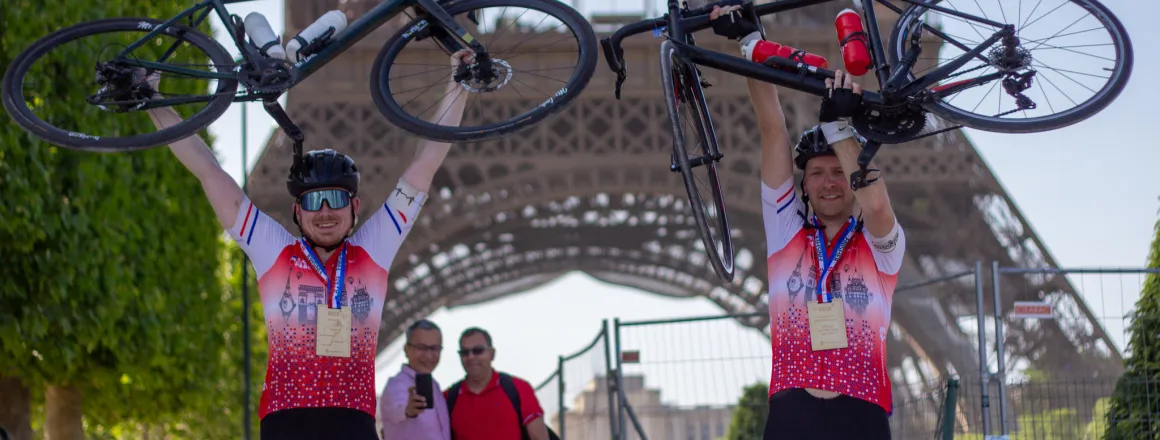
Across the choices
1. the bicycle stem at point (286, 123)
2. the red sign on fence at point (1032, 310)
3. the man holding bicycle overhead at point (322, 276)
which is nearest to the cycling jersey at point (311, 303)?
the man holding bicycle overhead at point (322, 276)

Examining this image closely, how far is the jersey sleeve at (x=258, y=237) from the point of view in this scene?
488 centimetres

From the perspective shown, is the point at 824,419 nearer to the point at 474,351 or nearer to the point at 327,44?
the point at 327,44

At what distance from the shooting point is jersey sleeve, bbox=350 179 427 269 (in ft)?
16.3

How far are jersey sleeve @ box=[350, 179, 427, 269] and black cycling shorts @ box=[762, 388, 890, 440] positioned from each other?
1.40 meters

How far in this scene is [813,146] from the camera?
4.73 metres

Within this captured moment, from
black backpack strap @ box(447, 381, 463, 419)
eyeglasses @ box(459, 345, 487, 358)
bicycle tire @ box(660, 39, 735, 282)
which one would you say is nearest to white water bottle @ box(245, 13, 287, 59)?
bicycle tire @ box(660, 39, 735, 282)

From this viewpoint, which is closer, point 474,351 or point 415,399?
point 415,399

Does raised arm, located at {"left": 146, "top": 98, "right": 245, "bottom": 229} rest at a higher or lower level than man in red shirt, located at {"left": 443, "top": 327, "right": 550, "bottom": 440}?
higher

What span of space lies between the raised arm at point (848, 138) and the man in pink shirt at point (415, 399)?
2.61 meters

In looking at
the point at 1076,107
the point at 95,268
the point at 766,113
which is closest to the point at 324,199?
the point at 766,113

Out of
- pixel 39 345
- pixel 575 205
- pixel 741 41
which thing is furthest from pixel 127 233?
pixel 575 205

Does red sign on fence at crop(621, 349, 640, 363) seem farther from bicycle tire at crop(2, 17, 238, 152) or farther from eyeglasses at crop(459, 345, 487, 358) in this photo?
bicycle tire at crop(2, 17, 238, 152)

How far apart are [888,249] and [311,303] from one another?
72.8 inches

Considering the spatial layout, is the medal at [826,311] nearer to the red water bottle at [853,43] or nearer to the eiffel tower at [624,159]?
the red water bottle at [853,43]
